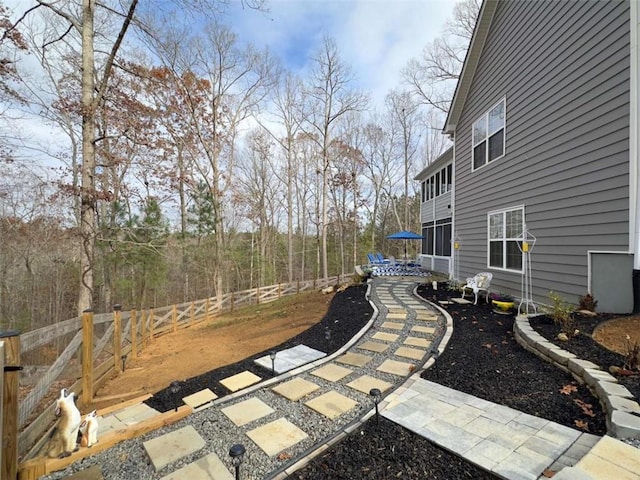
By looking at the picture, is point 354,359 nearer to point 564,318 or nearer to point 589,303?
point 564,318

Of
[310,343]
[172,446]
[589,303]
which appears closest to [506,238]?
[589,303]

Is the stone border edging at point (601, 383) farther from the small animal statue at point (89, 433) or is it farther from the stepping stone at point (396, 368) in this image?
the small animal statue at point (89, 433)

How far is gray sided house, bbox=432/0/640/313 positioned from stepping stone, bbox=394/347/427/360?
108 inches

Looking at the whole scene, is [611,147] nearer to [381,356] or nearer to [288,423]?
[381,356]

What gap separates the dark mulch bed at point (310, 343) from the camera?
137 inches

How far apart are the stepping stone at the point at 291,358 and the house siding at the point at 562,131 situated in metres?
4.30

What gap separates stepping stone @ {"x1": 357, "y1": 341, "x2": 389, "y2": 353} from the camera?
4258 millimetres

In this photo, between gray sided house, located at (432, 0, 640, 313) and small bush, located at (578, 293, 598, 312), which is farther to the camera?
small bush, located at (578, 293, 598, 312)

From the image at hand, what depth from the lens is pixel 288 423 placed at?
2.63m

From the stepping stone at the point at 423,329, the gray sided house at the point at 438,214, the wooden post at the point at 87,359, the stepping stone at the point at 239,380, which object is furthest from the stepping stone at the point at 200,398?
the gray sided house at the point at 438,214

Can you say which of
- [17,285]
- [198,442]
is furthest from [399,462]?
[17,285]

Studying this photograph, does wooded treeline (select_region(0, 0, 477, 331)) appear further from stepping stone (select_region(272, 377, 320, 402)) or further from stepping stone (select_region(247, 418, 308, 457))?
stepping stone (select_region(247, 418, 308, 457))

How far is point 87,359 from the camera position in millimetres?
3967

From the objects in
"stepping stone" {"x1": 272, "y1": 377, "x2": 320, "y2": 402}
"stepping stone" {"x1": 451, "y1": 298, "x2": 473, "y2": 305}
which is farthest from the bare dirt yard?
"stepping stone" {"x1": 451, "y1": 298, "x2": 473, "y2": 305}
